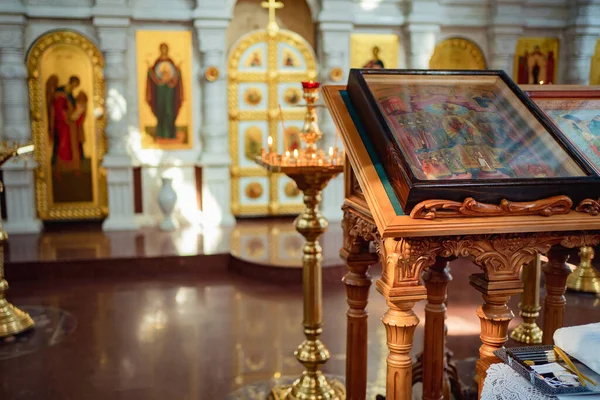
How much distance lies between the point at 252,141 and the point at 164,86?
1516 mm

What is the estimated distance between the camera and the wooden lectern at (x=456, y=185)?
82.0 inches

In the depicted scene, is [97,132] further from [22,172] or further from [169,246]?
[169,246]

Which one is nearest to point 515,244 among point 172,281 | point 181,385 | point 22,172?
point 181,385

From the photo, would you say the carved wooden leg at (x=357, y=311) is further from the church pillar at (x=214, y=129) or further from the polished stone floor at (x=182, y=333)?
the church pillar at (x=214, y=129)

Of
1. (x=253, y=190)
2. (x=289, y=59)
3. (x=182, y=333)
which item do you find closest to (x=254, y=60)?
(x=289, y=59)

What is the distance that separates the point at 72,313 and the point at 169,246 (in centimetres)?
201

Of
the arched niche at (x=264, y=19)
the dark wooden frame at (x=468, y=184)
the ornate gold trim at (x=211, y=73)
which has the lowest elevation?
the dark wooden frame at (x=468, y=184)

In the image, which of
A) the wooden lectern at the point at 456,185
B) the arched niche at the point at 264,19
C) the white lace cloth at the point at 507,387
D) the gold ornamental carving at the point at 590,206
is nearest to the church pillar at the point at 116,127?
the arched niche at the point at 264,19

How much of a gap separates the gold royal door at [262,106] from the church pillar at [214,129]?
1.25 feet

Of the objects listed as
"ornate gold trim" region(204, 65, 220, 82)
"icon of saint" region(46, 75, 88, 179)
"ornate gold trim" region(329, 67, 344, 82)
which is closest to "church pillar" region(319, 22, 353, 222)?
"ornate gold trim" region(329, 67, 344, 82)

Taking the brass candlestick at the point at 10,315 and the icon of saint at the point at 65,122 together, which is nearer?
the brass candlestick at the point at 10,315

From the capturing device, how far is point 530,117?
246cm

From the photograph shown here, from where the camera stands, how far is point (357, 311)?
9.59 feet

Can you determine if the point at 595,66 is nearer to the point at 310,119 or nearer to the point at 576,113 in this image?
the point at 310,119
